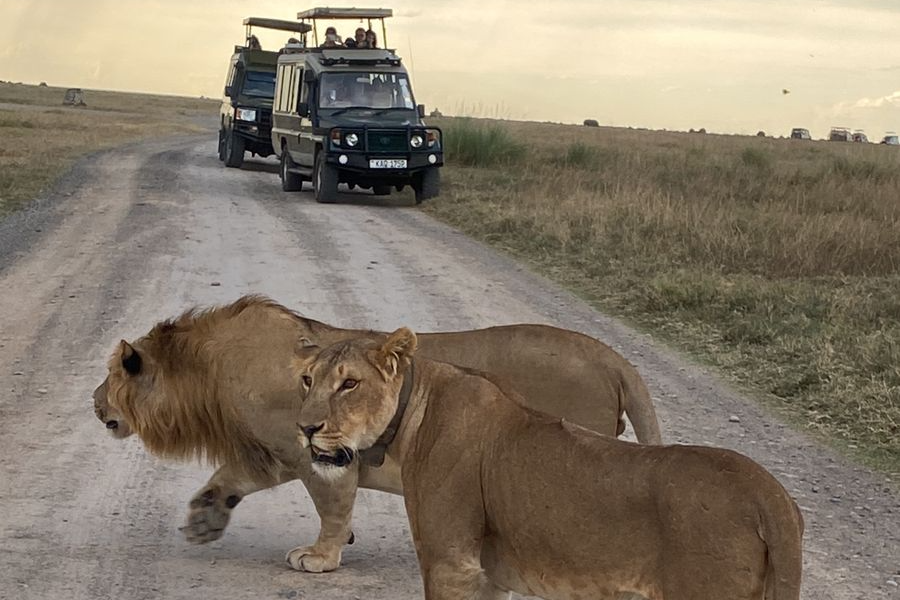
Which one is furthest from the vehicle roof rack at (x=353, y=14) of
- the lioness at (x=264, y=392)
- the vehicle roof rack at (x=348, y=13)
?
the lioness at (x=264, y=392)

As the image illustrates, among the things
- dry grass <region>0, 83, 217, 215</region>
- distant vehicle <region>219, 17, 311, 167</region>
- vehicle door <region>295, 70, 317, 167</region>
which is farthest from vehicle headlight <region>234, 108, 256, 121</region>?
vehicle door <region>295, 70, 317, 167</region>

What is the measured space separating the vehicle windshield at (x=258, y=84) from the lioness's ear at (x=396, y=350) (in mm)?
26914

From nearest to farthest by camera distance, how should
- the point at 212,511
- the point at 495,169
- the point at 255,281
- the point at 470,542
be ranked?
1. the point at 470,542
2. the point at 212,511
3. the point at 255,281
4. the point at 495,169

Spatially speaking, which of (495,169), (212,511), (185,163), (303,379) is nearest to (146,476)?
(212,511)

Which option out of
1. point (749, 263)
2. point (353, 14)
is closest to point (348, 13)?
point (353, 14)

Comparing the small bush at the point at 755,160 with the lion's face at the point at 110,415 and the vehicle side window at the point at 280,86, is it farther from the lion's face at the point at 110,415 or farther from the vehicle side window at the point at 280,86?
the lion's face at the point at 110,415

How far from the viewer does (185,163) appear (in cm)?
2962

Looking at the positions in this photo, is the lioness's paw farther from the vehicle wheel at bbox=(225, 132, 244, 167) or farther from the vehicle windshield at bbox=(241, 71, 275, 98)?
the vehicle windshield at bbox=(241, 71, 275, 98)

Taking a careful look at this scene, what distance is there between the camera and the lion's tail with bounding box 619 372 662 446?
492cm

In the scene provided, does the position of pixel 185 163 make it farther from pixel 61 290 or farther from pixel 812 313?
pixel 812 313

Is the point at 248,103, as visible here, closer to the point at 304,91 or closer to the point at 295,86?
the point at 295,86

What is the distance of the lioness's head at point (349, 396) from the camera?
12.5ft

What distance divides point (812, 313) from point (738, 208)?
7.99 m

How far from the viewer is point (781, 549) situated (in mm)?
3238
